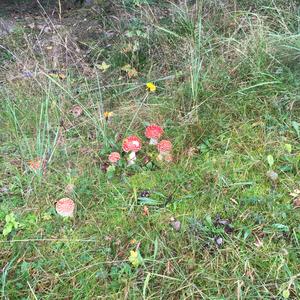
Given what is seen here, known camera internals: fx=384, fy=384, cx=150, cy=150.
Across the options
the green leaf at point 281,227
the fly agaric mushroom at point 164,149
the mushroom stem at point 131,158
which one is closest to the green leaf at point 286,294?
the green leaf at point 281,227

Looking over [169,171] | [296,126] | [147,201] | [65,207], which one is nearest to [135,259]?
[147,201]

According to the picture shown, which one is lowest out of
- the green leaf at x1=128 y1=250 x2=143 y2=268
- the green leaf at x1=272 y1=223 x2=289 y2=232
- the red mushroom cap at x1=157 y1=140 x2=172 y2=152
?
the green leaf at x1=128 y1=250 x2=143 y2=268

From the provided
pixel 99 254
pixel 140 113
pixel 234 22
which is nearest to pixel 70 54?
pixel 140 113

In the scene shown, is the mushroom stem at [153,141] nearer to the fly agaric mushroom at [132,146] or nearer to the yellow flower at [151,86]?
the fly agaric mushroom at [132,146]

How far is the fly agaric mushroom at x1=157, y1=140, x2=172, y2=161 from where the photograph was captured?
247cm

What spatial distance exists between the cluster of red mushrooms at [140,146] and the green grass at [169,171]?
6 centimetres

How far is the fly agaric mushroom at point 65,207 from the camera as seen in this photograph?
87.7 inches

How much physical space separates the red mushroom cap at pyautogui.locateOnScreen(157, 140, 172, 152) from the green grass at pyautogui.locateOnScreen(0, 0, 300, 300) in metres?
0.10

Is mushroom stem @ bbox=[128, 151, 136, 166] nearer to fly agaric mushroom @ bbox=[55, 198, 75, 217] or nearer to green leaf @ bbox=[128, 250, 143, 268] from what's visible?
fly agaric mushroom @ bbox=[55, 198, 75, 217]

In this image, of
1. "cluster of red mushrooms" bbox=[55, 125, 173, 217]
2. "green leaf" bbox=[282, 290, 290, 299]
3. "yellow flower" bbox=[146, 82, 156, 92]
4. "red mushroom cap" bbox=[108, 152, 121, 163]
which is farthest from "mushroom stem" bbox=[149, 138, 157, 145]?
"green leaf" bbox=[282, 290, 290, 299]

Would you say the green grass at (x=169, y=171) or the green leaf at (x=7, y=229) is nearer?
the green grass at (x=169, y=171)

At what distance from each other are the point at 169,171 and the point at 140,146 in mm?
247

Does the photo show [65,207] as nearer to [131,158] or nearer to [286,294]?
[131,158]

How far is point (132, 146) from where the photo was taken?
246 centimetres
